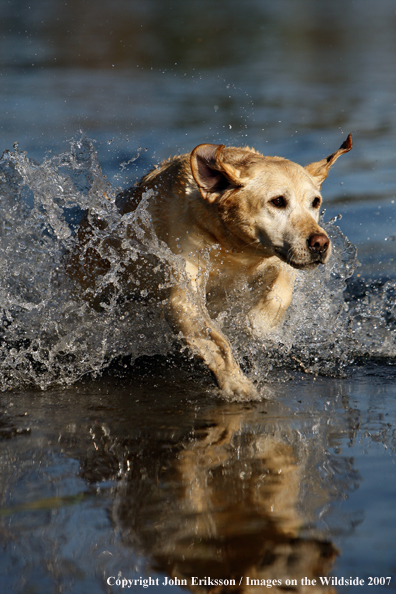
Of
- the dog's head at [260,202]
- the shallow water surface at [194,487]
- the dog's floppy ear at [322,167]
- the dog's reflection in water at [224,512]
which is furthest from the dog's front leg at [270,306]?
the dog's reflection in water at [224,512]

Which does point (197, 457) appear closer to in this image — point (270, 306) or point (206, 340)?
point (206, 340)

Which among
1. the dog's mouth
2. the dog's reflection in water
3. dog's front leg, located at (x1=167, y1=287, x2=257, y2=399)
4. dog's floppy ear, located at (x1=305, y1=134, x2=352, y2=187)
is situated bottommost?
the dog's reflection in water

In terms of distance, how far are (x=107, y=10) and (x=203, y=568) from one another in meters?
29.1

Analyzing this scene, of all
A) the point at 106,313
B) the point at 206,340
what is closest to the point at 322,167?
the point at 206,340

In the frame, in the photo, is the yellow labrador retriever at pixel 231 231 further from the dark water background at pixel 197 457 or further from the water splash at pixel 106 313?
the dark water background at pixel 197 457

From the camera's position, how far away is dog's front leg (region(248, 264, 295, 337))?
4573 millimetres

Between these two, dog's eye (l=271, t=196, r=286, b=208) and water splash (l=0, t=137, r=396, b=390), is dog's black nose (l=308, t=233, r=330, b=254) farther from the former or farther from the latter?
water splash (l=0, t=137, r=396, b=390)

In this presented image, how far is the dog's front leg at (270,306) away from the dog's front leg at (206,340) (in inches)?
15.6

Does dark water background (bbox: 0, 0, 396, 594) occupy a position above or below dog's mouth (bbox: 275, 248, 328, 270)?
below

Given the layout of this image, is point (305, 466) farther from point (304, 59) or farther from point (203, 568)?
point (304, 59)

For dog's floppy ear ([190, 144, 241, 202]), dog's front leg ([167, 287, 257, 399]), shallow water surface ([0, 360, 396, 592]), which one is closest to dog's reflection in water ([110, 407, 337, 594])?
shallow water surface ([0, 360, 396, 592])

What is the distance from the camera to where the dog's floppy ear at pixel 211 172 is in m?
4.08

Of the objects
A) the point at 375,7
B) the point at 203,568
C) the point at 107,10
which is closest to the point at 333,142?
the point at 203,568

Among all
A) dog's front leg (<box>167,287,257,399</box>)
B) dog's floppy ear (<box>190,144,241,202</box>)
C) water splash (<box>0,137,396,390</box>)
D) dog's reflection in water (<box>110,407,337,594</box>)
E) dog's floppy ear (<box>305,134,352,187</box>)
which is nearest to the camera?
dog's reflection in water (<box>110,407,337,594</box>)
